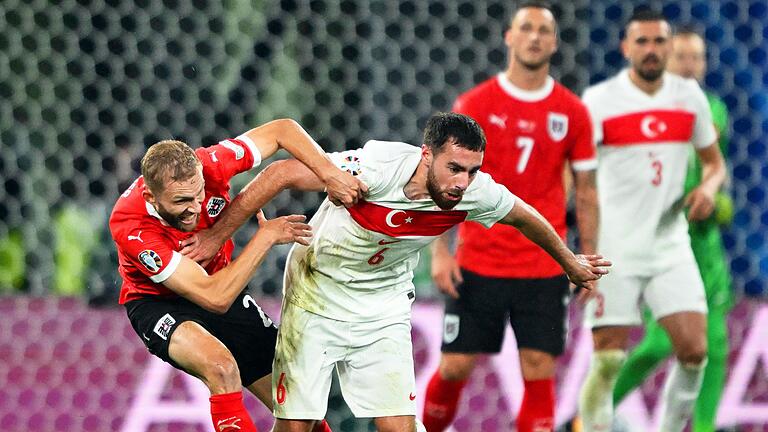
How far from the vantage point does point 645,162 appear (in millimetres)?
5207

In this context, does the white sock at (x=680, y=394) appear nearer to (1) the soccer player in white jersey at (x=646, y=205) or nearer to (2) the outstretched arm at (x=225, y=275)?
(1) the soccer player in white jersey at (x=646, y=205)

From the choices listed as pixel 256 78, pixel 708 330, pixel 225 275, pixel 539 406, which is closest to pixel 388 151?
pixel 225 275

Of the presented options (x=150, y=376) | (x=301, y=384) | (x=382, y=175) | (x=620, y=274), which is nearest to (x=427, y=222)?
(x=382, y=175)

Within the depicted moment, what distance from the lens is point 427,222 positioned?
387cm

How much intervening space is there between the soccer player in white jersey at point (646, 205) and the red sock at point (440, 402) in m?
0.55

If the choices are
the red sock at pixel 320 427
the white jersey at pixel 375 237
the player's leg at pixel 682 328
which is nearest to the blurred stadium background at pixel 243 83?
the player's leg at pixel 682 328

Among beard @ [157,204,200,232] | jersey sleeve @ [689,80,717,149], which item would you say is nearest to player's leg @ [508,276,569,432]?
jersey sleeve @ [689,80,717,149]

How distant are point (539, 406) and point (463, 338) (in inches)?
14.0

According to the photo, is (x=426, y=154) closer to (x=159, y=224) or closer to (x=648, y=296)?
(x=159, y=224)

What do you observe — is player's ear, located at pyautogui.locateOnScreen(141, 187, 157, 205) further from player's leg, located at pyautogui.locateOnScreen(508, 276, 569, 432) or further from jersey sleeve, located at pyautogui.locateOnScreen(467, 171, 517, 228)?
player's leg, located at pyautogui.locateOnScreen(508, 276, 569, 432)

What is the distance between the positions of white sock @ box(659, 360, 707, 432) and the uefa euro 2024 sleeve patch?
75.7 inches

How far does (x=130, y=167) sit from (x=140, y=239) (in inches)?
85.6

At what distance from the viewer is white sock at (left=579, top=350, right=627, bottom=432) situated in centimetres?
512

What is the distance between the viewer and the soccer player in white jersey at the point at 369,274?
3.81 meters
